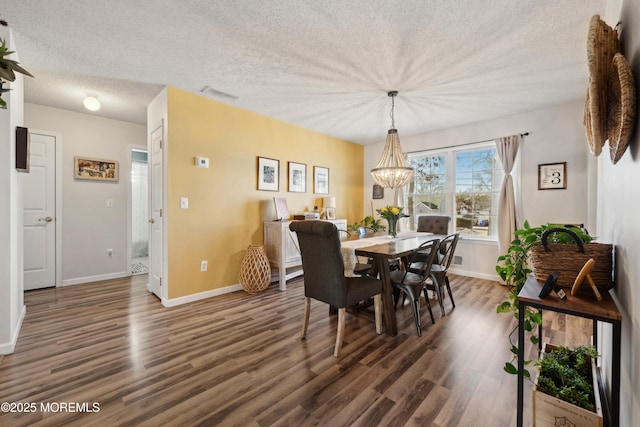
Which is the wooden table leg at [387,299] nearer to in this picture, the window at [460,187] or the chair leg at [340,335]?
the chair leg at [340,335]

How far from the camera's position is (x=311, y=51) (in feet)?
7.72

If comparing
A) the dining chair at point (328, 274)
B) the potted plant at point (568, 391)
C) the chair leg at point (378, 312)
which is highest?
the dining chair at point (328, 274)

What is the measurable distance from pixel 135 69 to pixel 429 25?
9.03 feet

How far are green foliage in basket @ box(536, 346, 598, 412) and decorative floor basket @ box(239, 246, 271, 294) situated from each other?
294 cm

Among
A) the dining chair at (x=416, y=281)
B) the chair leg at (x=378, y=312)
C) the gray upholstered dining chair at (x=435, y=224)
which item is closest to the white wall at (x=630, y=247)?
the dining chair at (x=416, y=281)

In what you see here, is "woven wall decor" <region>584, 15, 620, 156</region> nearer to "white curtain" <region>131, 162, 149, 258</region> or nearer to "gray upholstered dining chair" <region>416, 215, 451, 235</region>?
"gray upholstered dining chair" <region>416, 215, 451, 235</region>

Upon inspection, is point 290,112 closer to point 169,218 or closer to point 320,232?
point 169,218

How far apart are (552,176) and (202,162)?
15.2 feet

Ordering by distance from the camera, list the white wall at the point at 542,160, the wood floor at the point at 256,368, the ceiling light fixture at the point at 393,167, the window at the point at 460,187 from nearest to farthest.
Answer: the wood floor at the point at 256,368 < the ceiling light fixture at the point at 393,167 < the white wall at the point at 542,160 < the window at the point at 460,187

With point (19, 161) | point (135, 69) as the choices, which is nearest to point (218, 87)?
point (135, 69)

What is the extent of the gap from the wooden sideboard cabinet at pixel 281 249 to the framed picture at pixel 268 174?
0.57 m

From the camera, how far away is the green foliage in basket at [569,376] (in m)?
1.09

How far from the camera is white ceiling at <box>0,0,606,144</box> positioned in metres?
1.87

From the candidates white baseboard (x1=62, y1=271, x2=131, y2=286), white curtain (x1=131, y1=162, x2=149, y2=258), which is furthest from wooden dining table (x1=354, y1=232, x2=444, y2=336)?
white curtain (x1=131, y1=162, x2=149, y2=258)
